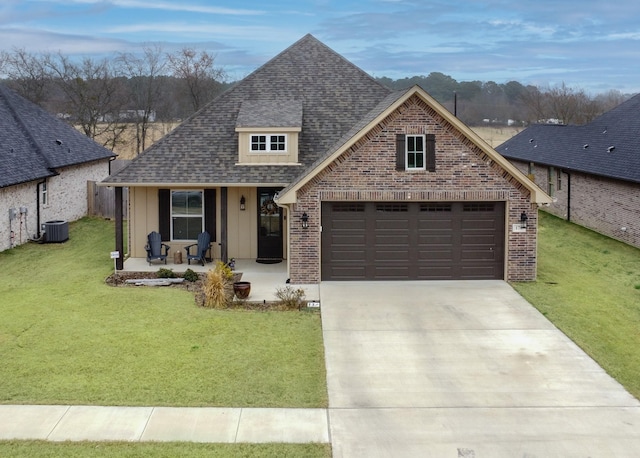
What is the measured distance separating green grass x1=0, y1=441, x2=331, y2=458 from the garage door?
9.80m

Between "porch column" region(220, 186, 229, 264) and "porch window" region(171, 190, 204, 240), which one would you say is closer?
"porch column" region(220, 186, 229, 264)

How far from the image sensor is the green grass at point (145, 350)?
33.7 feet

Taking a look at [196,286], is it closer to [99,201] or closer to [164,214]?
[164,214]

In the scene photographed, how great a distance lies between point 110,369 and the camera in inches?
445

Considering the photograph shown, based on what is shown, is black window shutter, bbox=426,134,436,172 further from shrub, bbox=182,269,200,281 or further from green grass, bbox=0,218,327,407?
shrub, bbox=182,269,200,281

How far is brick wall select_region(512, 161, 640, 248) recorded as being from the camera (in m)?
24.0

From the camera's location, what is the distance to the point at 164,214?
68.3 ft

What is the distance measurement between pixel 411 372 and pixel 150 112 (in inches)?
1904

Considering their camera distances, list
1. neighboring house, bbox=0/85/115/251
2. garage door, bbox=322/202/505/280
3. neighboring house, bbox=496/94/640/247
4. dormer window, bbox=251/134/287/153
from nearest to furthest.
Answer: garage door, bbox=322/202/505/280 < dormer window, bbox=251/134/287/153 < neighboring house, bbox=0/85/115/251 < neighboring house, bbox=496/94/640/247

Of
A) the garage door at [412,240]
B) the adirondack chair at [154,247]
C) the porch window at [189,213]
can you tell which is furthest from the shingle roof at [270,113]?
the adirondack chair at [154,247]

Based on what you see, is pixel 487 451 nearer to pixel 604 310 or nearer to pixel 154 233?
Answer: pixel 604 310

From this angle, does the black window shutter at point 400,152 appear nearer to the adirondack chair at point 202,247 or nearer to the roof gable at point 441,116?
the roof gable at point 441,116

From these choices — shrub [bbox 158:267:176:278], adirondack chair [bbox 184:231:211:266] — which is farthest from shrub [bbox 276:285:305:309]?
adirondack chair [bbox 184:231:211:266]

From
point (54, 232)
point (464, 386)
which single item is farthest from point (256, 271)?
point (464, 386)
